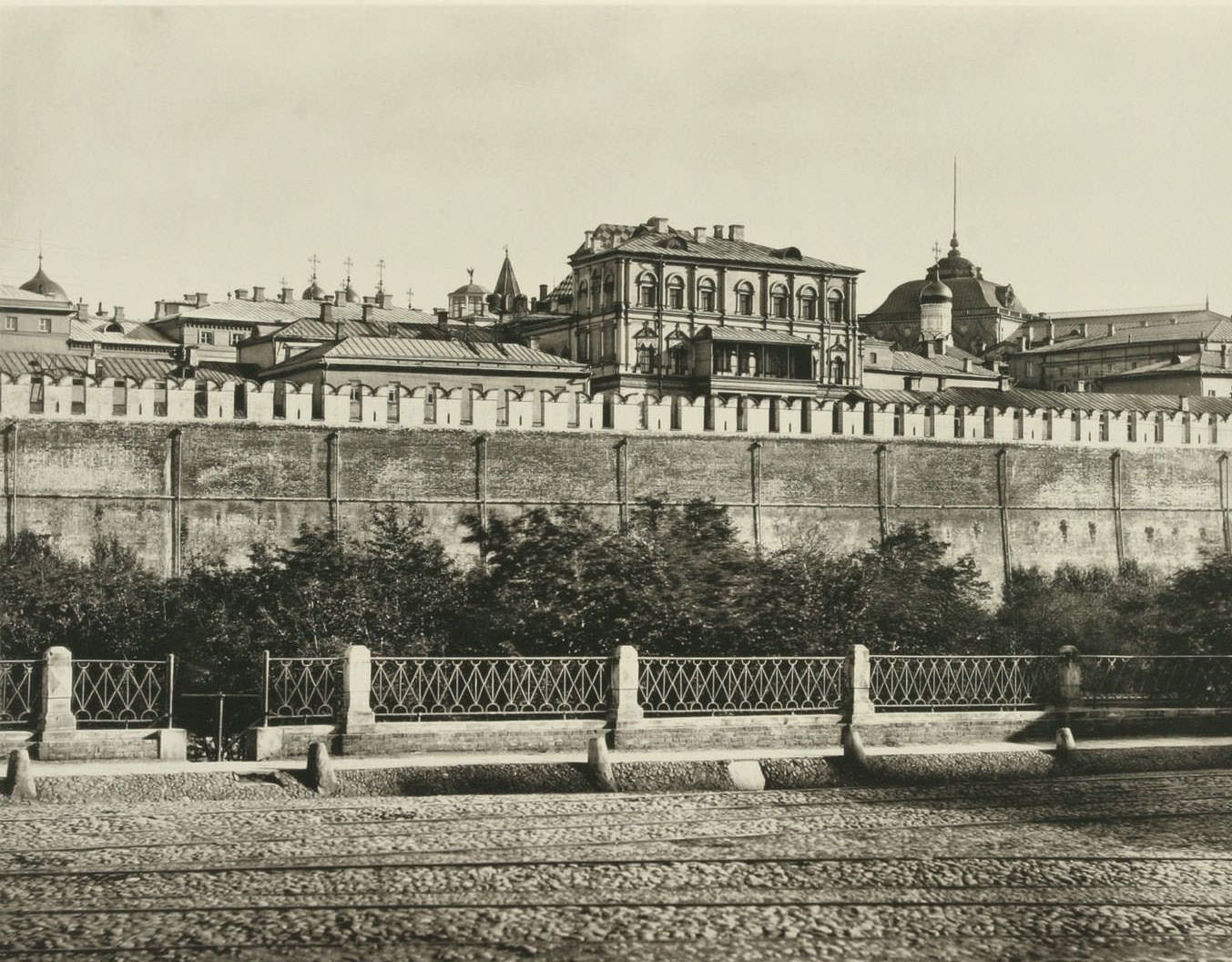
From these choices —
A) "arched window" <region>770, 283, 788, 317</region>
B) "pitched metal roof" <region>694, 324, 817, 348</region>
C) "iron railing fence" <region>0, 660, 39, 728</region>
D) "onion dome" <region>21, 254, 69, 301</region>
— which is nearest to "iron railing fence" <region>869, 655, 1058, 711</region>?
"iron railing fence" <region>0, 660, 39, 728</region>

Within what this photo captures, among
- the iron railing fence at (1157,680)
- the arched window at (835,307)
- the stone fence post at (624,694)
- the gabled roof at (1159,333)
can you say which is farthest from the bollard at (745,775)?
the gabled roof at (1159,333)

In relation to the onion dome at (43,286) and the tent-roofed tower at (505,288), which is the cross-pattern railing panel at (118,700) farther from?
the tent-roofed tower at (505,288)

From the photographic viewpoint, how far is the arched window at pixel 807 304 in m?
51.8

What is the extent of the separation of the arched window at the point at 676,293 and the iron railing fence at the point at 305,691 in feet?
97.8

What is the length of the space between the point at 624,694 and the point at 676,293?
32883mm

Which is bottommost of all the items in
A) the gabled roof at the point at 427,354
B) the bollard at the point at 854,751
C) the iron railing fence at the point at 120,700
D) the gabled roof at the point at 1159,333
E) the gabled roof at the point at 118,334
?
the bollard at the point at 854,751

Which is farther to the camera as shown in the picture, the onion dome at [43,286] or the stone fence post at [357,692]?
the onion dome at [43,286]

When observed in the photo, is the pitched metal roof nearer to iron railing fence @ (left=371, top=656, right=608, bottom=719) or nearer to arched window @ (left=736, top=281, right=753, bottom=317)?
arched window @ (left=736, top=281, right=753, bottom=317)

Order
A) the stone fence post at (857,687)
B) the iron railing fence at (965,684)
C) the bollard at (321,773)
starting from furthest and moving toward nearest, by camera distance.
Result: the iron railing fence at (965,684) < the stone fence post at (857,687) < the bollard at (321,773)

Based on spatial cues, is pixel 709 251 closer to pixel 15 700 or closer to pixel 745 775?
pixel 15 700

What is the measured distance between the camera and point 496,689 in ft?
64.1

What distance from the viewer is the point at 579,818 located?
14781 mm

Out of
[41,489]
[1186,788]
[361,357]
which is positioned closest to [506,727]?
[1186,788]

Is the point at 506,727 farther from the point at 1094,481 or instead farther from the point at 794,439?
the point at 1094,481
